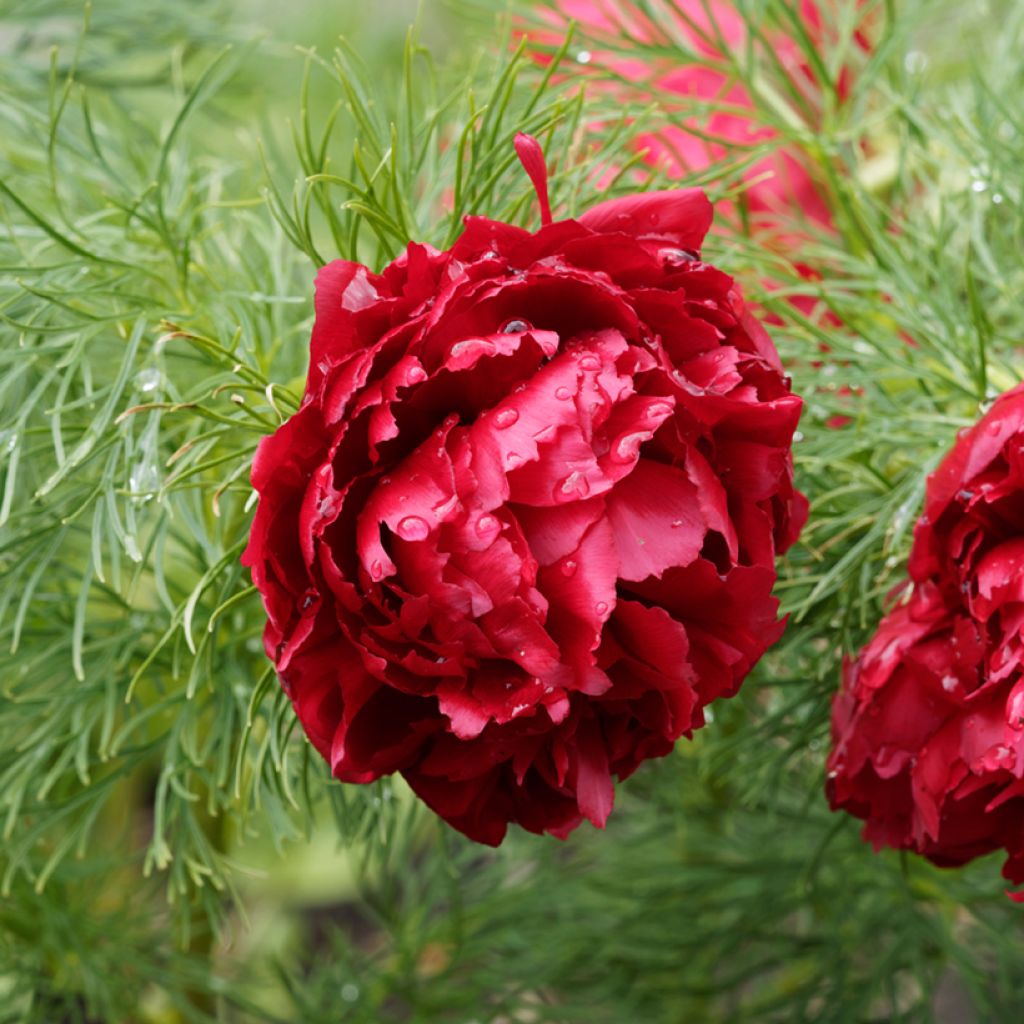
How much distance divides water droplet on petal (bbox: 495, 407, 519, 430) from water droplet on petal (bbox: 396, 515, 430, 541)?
0.02 m

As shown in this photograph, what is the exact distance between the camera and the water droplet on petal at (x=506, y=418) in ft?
0.78

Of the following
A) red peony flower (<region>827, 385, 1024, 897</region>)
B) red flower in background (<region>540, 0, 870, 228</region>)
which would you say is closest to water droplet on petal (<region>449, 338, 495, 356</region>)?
red peony flower (<region>827, 385, 1024, 897</region>)

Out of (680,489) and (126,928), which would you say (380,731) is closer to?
(680,489)

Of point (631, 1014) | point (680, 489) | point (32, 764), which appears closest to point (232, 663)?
point (32, 764)

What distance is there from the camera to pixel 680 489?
24 centimetres

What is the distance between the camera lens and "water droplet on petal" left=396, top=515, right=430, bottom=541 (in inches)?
9.1

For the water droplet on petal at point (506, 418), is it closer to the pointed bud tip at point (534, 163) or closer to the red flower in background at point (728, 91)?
the pointed bud tip at point (534, 163)

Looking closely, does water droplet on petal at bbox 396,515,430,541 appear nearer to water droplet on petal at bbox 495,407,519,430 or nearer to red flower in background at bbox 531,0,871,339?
water droplet on petal at bbox 495,407,519,430

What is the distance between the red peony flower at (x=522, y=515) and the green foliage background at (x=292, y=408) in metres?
0.04

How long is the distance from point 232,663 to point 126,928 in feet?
0.73

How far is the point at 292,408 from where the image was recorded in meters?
0.30

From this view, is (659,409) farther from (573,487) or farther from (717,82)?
(717,82)

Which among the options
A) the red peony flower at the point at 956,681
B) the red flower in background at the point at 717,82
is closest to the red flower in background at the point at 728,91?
the red flower in background at the point at 717,82

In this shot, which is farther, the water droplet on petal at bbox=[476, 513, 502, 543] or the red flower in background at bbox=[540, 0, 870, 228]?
the red flower in background at bbox=[540, 0, 870, 228]
